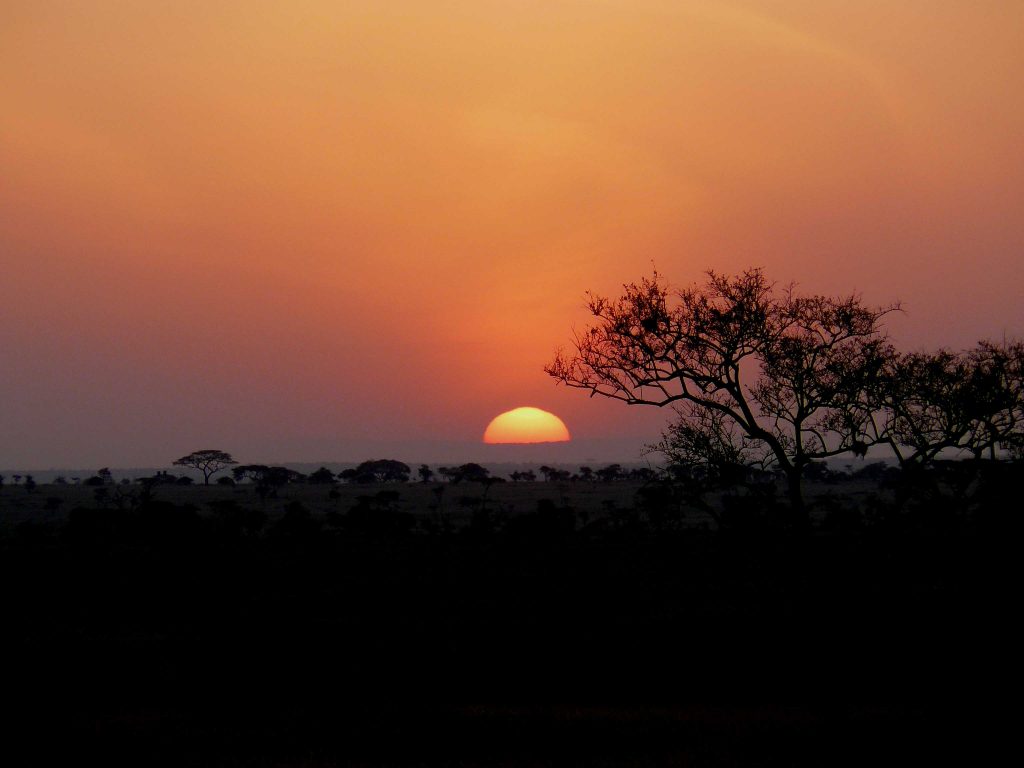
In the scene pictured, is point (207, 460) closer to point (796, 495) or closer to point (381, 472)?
point (381, 472)

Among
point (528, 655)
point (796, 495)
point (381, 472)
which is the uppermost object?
point (381, 472)

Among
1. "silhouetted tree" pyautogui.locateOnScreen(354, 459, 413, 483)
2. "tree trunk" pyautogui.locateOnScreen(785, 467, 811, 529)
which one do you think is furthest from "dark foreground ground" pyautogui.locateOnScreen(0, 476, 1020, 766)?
"silhouetted tree" pyautogui.locateOnScreen(354, 459, 413, 483)

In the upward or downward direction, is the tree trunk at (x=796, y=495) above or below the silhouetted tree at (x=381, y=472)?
below

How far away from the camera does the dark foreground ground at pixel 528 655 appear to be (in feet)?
40.3

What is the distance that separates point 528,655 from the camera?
59.7 ft

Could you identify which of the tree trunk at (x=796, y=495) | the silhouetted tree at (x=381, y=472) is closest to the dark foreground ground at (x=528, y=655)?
the tree trunk at (x=796, y=495)

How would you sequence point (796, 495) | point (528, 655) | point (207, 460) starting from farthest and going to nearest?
1. point (207, 460)
2. point (796, 495)
3. point (528, 655)

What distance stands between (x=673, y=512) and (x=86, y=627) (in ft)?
107

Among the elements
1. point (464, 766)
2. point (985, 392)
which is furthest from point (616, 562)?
point (464, 766)

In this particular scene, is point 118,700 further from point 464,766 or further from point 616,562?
point 616,562

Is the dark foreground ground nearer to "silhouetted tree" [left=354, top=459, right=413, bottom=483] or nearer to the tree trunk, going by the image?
the tree trunk

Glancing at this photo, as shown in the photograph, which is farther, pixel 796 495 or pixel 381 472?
pixel 381 472

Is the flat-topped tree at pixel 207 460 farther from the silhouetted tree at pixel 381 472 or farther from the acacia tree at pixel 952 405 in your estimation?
the acacia tree at pixel 952 405

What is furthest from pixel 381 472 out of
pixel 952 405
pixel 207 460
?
pixel 952 405
